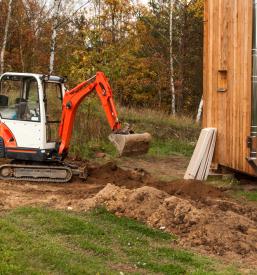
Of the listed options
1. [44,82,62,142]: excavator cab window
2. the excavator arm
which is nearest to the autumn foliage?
[44,82,62,142]: excavator cab window

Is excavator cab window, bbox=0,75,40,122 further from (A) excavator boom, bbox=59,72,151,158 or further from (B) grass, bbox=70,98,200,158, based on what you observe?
(B) grass, bbox=70,98,200,158

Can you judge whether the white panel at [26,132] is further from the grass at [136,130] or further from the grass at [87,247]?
the grass at [136,130]

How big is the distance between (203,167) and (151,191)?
412cm

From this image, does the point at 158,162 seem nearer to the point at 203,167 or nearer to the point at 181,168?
the point at 181,168

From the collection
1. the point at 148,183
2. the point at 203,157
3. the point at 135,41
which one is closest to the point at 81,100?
the point at 148,183

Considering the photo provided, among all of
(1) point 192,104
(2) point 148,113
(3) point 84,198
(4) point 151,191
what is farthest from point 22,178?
(1) point 192,104

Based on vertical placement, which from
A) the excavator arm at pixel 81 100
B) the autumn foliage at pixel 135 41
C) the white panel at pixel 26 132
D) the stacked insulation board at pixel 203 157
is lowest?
the stacked insulation board at pixel 203 157

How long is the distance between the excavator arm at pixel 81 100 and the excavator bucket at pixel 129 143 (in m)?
0.34

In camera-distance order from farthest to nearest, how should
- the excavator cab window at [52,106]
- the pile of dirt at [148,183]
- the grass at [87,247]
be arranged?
the excavator cab window at [52,106]
the pile of dirt at [148,183]
the grass at [87,247]

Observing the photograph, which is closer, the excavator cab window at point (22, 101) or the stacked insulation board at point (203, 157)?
the excavator cab window at point (22, 101)

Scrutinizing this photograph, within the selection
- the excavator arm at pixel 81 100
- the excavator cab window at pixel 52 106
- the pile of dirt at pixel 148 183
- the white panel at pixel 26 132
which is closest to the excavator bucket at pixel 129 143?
the excavator arm at pixel 81 100

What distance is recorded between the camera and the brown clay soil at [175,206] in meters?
7.64

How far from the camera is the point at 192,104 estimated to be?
125 ft

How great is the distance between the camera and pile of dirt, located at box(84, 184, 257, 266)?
7.52 metres
